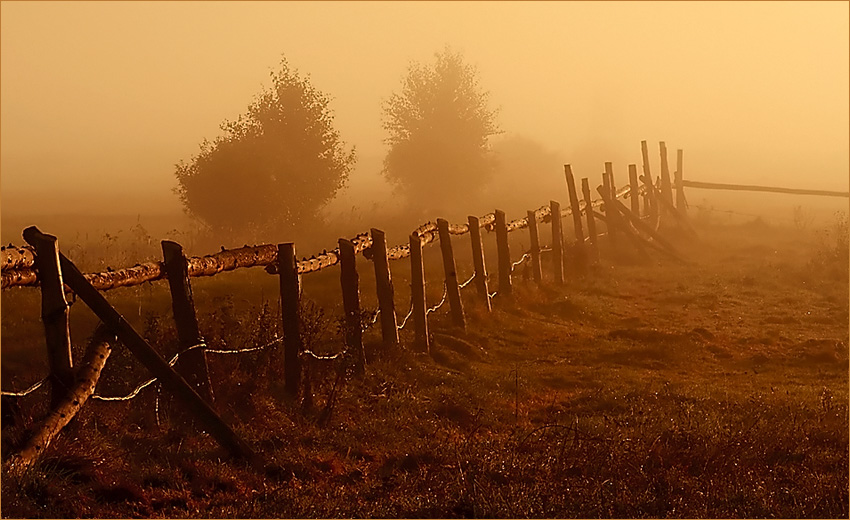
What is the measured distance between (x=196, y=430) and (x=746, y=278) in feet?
52.6

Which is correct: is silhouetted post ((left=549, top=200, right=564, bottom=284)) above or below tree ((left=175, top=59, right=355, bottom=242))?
below

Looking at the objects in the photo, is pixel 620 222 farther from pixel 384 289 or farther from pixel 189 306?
pixel 189 306

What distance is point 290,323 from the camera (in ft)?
27.8

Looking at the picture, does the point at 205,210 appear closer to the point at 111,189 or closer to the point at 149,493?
the point at 149,493

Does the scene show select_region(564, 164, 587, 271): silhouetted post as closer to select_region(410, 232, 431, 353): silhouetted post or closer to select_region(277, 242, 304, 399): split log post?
select_region(410, 232, 431, 353): silhouetted post

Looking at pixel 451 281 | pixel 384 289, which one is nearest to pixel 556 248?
pixel 451 281

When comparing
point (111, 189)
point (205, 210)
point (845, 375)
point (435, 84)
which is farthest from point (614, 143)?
point (845, 375)

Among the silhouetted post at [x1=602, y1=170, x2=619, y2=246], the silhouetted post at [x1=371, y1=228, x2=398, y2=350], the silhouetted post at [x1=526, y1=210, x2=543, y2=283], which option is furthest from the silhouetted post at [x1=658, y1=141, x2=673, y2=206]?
the silhouetted post at [x1=371, y1=228, x2=398, y2=350]

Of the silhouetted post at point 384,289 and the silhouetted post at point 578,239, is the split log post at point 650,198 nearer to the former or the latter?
the silhouetted post at point 578,239

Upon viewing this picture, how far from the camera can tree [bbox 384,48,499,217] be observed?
39688 mm

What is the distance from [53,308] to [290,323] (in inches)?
113

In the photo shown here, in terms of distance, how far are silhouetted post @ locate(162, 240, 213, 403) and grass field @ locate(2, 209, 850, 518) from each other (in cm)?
35

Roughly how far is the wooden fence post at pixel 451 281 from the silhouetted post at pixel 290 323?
4.88 metres

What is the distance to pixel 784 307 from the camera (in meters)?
16.4
